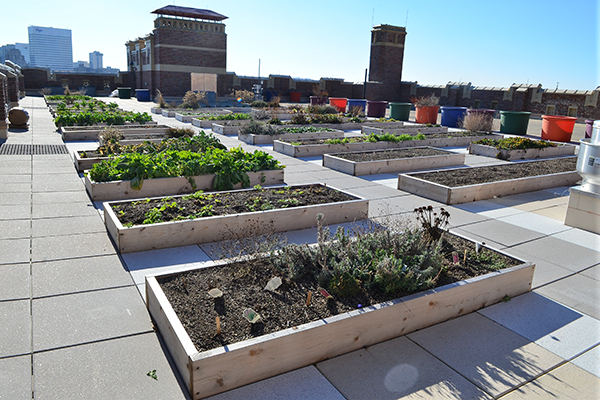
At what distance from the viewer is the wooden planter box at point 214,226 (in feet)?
18.7

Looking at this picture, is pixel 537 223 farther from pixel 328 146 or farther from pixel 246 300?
pixel 328 146

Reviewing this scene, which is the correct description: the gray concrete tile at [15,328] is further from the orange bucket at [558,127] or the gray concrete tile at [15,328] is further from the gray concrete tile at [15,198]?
the orange bucket at [558,127]

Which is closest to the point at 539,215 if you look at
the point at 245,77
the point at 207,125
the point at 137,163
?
the point at 137,163

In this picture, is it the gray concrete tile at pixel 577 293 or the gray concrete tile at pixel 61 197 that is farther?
the gray concrete tile at pixel 61 197

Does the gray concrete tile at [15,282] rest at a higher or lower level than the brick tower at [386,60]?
lower

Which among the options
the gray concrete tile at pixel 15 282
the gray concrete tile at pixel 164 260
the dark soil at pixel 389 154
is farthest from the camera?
the dark soil at pixel 389 154

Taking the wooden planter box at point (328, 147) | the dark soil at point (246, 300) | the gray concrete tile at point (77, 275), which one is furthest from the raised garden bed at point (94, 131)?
the dark soil at point (246, 300)

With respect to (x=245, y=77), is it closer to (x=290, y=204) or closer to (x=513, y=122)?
(x=513, y=122)

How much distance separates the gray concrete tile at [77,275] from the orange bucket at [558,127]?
674 inches

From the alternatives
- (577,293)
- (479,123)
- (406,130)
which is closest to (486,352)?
(577,293)

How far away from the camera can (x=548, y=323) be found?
440 centimetres

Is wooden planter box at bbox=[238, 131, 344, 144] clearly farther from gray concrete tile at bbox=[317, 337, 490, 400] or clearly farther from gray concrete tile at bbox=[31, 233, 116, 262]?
gray concrete tile at bbox=[317, 337, 490, 400]

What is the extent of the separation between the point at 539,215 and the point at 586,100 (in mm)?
20301

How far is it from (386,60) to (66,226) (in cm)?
3200
